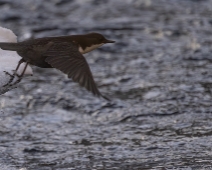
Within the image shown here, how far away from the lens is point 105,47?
29.4 feet

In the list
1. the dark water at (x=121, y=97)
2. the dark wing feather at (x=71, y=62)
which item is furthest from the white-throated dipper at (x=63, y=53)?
the dark water at (x=121, y=97)

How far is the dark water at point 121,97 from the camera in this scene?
5797mm

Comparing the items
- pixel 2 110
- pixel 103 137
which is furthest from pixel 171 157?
pixel 2 110

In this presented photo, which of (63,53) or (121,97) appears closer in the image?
(63,53)

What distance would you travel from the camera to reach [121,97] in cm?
729

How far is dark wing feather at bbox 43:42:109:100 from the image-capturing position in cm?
499

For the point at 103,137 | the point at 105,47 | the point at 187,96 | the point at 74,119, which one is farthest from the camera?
the point at 105,47

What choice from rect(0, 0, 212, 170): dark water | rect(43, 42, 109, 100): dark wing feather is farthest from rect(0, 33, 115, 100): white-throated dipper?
rect(0, 0, 212, 170): dark water

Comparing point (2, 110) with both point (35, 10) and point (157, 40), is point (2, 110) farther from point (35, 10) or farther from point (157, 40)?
point (35, 10)

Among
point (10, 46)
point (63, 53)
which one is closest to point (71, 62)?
point (63, 53)

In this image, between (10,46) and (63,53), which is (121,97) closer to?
(10,46)

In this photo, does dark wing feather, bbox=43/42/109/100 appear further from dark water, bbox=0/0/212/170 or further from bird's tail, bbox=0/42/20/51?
dark water, bbox=0/0/212/170

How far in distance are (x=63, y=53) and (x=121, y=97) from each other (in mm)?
1986

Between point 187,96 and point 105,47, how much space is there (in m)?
2.01
